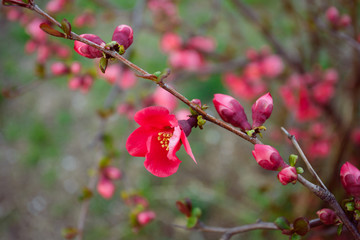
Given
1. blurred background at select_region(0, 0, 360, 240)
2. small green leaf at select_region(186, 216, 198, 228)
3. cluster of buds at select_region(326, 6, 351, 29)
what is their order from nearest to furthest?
small green leaf at select_region(186, 216, 198, 228) < cluster of buds at select_region(326, 6, 351, 29) < blurred background at select_region(0, 0, 360, 240)

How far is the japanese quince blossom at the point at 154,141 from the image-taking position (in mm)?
529

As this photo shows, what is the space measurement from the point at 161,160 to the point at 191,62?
45.2 inches

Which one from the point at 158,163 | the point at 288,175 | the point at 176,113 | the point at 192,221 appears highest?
the point at 288,175

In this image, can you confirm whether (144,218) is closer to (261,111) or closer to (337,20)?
(261,111)

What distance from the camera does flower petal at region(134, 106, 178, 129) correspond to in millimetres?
524

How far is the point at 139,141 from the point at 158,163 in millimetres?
57

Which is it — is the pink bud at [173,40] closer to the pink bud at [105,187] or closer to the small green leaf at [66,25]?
the pink bud at [105,187]

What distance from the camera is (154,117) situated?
0.54 metres

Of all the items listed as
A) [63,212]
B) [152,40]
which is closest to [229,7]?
[152,40]

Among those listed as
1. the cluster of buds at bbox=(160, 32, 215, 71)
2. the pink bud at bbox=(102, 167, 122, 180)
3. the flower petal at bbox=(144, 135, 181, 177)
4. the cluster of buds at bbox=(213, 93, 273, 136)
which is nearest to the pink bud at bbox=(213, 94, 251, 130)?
the cluster of buds at bbox=(213, 93, 273, 136)

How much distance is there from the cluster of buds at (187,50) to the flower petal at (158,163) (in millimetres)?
1137

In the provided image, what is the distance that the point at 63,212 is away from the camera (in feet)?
6.44

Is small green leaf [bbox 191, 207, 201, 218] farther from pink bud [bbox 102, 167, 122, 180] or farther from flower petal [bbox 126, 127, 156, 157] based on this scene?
pink bud [bbox 102, 167, 122, 180]

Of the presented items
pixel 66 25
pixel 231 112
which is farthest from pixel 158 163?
pixel 66 25
